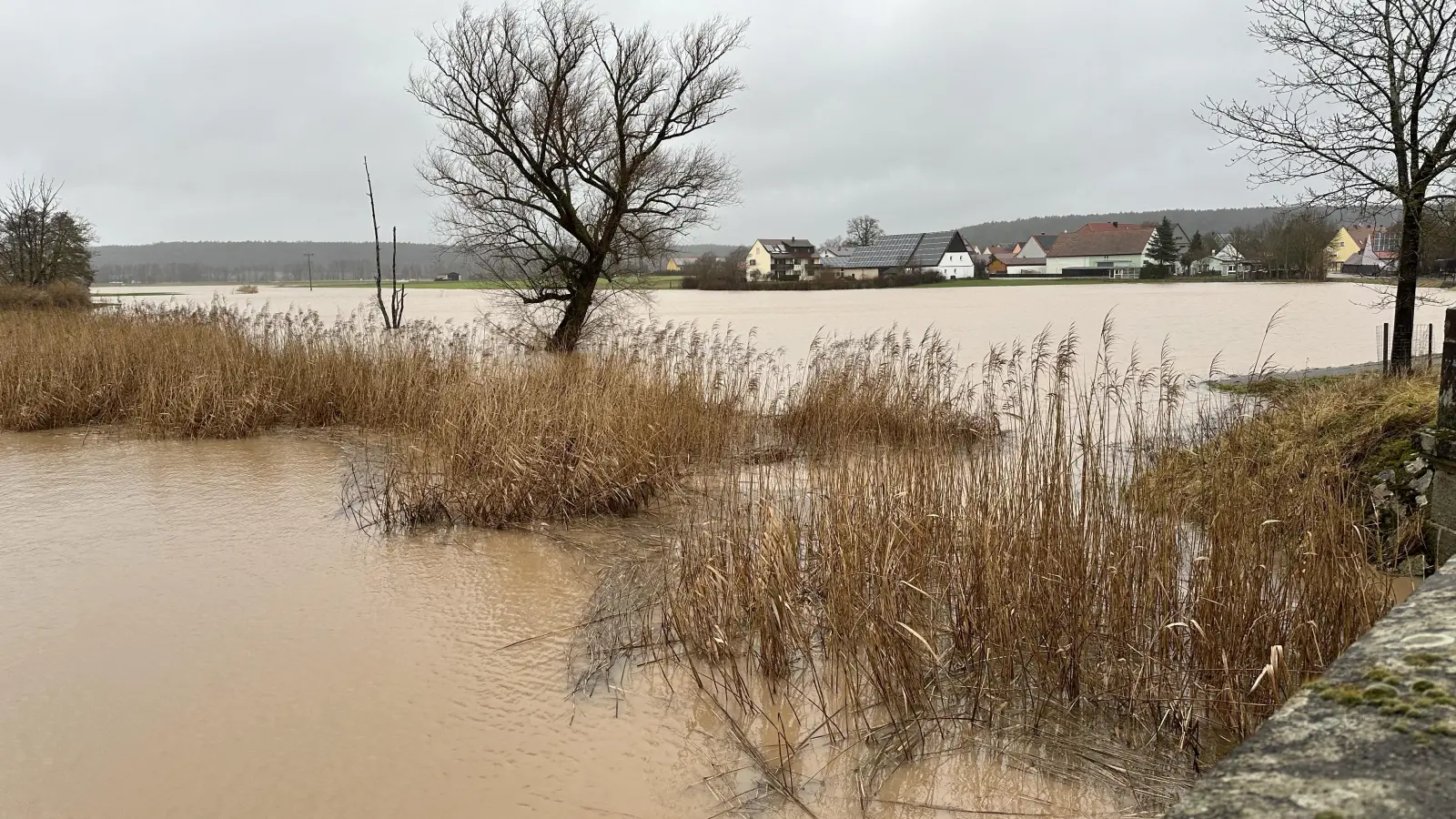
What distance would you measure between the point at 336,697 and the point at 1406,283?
12353 millimetres

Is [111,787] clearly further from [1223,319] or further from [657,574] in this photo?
[1223,319]

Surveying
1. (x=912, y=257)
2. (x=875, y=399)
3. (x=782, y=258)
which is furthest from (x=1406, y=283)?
(x=782, y=258)

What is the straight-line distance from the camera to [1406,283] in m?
10.9

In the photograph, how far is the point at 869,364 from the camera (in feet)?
33.7

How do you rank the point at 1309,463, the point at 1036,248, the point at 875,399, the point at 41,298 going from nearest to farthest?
1. the point at 1309,463
2. the point at 875,399
3. the point at 41,298
4. the point at 1036,248

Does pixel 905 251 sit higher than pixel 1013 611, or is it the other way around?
pixel 905 251

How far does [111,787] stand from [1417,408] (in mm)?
8034

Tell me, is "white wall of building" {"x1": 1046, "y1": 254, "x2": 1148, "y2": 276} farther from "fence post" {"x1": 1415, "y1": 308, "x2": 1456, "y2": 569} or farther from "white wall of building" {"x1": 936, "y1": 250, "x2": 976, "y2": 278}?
"fence post" {"x1": 1415, "y1": 308, "x2": 1456, "y2": 569}

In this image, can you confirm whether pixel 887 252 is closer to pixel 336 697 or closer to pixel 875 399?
pixel 875 399

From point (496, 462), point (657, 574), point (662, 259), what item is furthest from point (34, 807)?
point (662, 259)

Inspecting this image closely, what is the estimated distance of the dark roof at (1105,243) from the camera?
8694 cm

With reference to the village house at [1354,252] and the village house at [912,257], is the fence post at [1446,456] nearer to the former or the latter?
the village house at [1354,252]

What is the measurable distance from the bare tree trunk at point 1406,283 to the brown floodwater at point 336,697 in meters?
9.96

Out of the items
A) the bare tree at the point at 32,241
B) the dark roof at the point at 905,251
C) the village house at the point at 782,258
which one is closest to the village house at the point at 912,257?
the dark roof at the point at 905,251
